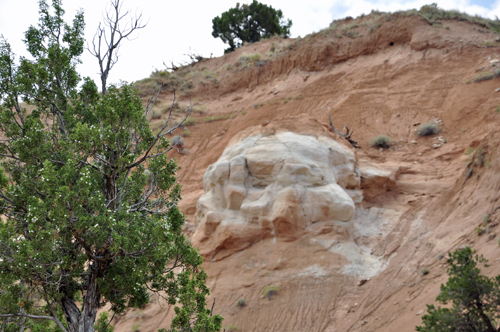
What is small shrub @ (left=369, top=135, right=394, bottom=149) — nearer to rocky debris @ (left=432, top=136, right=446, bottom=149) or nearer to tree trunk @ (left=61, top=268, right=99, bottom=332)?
rocky debris @ (left=432, top=136, right=446, bottom=149)

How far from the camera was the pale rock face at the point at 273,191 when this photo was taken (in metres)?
11.6

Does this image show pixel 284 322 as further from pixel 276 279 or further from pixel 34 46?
pixel 34 46

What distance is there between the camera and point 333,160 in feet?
42.9

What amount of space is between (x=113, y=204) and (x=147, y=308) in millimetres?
5813

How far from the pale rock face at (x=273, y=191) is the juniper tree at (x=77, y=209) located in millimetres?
4244

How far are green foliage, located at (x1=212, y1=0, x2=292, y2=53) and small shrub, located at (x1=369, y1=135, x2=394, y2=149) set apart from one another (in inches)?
960

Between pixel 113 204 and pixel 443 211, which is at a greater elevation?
pixel 113 204

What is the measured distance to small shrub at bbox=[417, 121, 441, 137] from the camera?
17781 mm

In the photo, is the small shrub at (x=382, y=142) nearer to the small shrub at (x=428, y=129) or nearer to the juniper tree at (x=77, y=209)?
the small shrub at (x=428, y=129)

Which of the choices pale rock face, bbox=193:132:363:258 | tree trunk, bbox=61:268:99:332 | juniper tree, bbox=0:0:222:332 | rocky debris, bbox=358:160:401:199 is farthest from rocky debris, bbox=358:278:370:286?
tree trunk, bbox=61:268:99:332

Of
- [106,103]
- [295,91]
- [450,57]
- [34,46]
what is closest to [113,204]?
[106,103]

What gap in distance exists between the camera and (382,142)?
18000mm

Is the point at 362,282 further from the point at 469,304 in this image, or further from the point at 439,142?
the point at 439,142

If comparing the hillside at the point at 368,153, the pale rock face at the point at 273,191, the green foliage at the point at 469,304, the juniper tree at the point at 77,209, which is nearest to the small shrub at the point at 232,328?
the hillside at the point at 368,153
